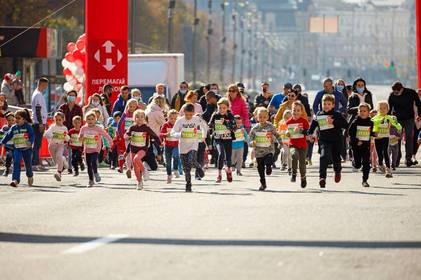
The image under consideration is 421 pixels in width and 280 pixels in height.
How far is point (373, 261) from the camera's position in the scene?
35.6ft

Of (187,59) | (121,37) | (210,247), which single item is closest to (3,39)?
(121,37)

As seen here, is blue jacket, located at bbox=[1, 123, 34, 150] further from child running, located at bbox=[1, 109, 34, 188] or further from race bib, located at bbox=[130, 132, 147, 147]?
race bib, located at bbox=[130, 132, 147, 147]

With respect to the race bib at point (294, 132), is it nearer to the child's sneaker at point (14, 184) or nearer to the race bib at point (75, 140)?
the child's sneaker at point (14, 184)

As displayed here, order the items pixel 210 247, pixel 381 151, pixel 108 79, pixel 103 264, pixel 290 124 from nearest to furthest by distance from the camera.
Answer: pixel 103 264
pixel 210 247
pixel 290 124
pixel 381 151
pixel 108 79

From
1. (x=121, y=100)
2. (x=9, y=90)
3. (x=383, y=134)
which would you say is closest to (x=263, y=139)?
(x=383, y=134)

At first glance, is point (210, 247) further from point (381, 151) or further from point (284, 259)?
point (381, 151)

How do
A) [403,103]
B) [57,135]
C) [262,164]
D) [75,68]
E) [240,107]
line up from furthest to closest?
[75,68]
[403,103]
[240,107]
[57,135]
[262,164]

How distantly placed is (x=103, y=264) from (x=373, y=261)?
200 centimetres

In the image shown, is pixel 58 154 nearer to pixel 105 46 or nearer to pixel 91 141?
pixel 91 141

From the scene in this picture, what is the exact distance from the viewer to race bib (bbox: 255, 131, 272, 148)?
837 inches

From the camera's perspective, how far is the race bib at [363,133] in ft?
72.0

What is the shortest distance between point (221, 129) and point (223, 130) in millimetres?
38

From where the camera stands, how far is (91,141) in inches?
890

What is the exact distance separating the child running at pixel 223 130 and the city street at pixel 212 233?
1567 millimetres
